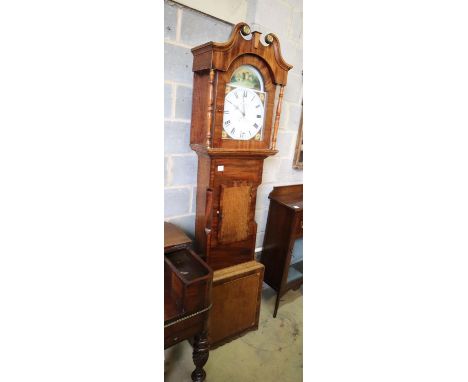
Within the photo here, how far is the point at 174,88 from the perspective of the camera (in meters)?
1.28

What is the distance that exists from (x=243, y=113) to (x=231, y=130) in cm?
10

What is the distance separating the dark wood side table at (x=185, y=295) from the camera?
105 cm

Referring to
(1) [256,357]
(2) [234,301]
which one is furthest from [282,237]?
(1) [256,357]

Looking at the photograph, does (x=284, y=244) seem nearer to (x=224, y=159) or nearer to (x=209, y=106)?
(x=224, y=159)

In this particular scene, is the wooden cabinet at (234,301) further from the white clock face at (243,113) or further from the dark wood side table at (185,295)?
the white clock face at (243,113)

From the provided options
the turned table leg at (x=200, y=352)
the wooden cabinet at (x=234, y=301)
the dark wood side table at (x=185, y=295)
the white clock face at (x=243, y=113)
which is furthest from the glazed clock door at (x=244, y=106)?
the turned table leg at (x=200, y=352)

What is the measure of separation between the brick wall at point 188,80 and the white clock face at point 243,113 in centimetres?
Answer: 24

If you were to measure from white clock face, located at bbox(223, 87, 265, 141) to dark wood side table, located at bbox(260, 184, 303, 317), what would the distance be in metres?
0.62

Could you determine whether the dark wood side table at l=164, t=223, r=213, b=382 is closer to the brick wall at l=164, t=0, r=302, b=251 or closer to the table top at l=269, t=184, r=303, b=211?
the brick wall at l=164, t=0, r=302, b=251
